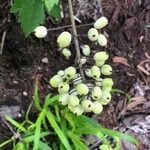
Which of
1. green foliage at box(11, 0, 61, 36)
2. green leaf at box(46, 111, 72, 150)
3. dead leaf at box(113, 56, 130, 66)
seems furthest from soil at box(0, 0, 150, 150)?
green foliage at box(11, 0, 61, 36)

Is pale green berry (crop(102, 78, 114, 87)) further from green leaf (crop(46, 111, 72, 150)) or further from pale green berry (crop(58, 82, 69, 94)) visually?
green leaf (crop(46, 111, 72, 150))

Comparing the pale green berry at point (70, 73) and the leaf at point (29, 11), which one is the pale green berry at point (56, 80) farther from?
the leaf at point (29, 11)

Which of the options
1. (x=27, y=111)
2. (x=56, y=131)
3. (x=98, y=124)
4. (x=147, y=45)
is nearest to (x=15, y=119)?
(x=27, y=111)

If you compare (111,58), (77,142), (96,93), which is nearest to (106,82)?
(96,93)

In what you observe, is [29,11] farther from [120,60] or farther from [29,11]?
[120,60]

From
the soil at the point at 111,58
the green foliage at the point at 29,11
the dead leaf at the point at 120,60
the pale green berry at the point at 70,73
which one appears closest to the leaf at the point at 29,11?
the green foliage at the point at 29,11

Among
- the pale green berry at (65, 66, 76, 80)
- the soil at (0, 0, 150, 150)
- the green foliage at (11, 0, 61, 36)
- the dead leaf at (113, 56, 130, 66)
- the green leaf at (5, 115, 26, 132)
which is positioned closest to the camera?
the green foliage at (11, 0, 61, 36)

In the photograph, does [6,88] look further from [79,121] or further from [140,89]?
[140,89]
